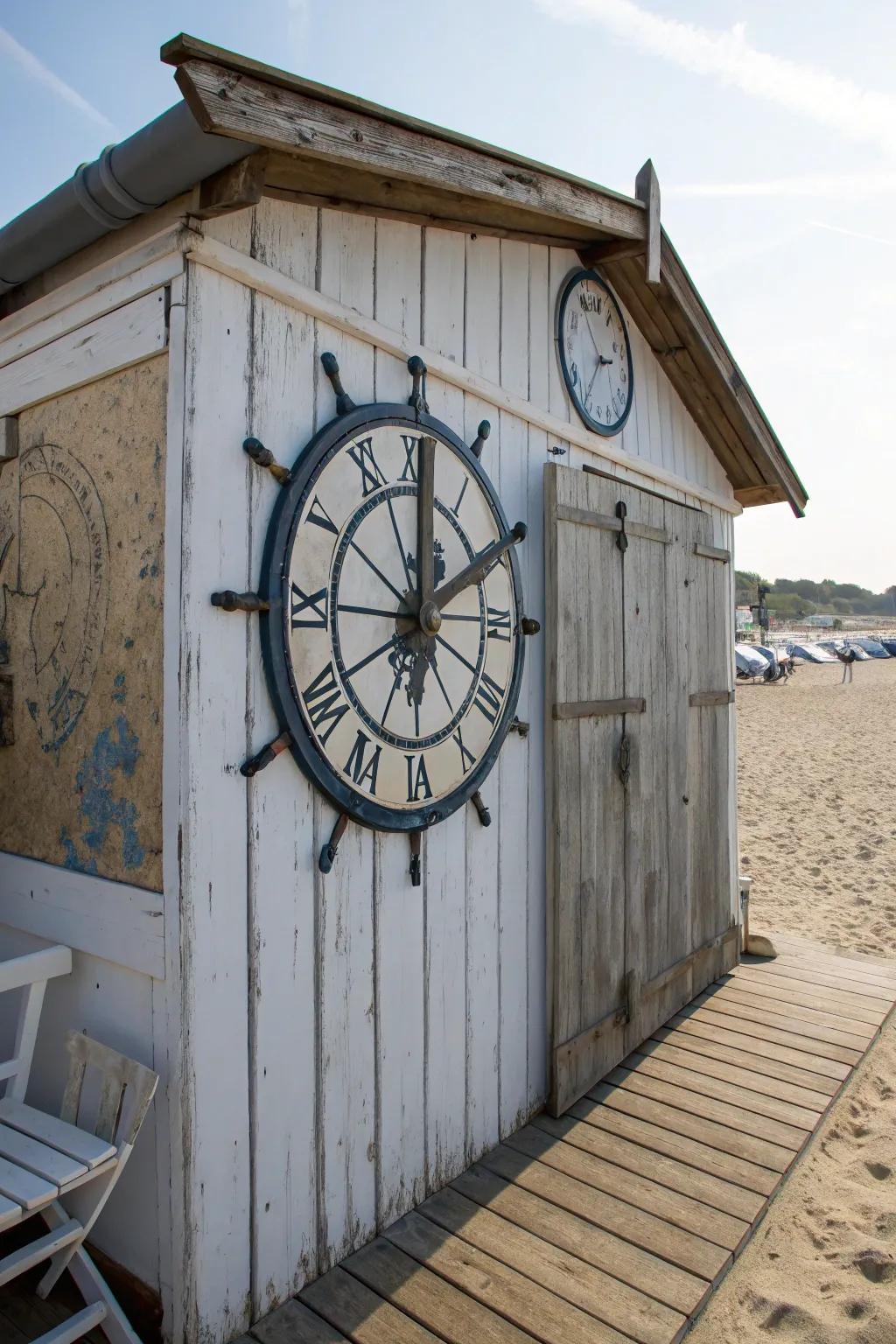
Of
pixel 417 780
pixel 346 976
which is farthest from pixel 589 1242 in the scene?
pixel 417 780

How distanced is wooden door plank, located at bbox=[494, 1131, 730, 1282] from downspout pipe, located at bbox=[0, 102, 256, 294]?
10.1ft

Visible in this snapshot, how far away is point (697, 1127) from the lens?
3.28 metres

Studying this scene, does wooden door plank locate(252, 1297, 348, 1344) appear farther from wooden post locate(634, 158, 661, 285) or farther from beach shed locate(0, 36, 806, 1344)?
wooden post locate(634, 158, 661, 285)


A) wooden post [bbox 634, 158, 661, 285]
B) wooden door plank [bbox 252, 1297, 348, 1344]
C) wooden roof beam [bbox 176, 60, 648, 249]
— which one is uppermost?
wooden post [bbox 634, 158, 661, 285]

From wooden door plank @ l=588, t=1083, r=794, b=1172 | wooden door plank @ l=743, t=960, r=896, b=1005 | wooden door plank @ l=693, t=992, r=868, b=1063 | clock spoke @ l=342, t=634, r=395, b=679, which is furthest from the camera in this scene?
wooden door plank @ l=743, t=960, r=896, b=1005

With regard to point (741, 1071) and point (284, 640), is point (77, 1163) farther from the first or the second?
point (741, 1071)

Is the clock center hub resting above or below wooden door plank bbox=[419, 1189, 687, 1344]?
above

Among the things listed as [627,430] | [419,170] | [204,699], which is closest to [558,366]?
[627,430]

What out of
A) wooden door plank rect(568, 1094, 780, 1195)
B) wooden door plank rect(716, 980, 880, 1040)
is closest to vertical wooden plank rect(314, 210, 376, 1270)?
wooden door plank rect(568, 1094, 780, 1195)

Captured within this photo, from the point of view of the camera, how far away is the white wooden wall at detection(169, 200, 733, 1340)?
2.11 meters

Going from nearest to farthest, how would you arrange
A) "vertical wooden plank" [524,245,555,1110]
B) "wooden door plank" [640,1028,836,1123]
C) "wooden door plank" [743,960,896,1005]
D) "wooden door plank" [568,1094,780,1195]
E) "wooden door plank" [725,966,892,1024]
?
1. "wooden door plank" [568,1094,780,1195]
2. "vertical wooden plank" [524,245,555,1110]
3. "wooden door plank" [640,1028,836,1123]
4. "wooden door plank" [725,966,892,1024]
5. "wooden door plank" [743,960,896,1005]

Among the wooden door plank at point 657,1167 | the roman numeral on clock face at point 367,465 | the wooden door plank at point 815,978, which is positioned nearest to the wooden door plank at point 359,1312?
the wooden door plank at point 657,1167

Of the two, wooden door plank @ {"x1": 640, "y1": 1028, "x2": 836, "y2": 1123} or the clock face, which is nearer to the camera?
wooden door plank @ {"x1": 640, "y1": 1028, "x2": 836, "y2": 1123}

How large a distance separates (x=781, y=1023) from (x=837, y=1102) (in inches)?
28.8
